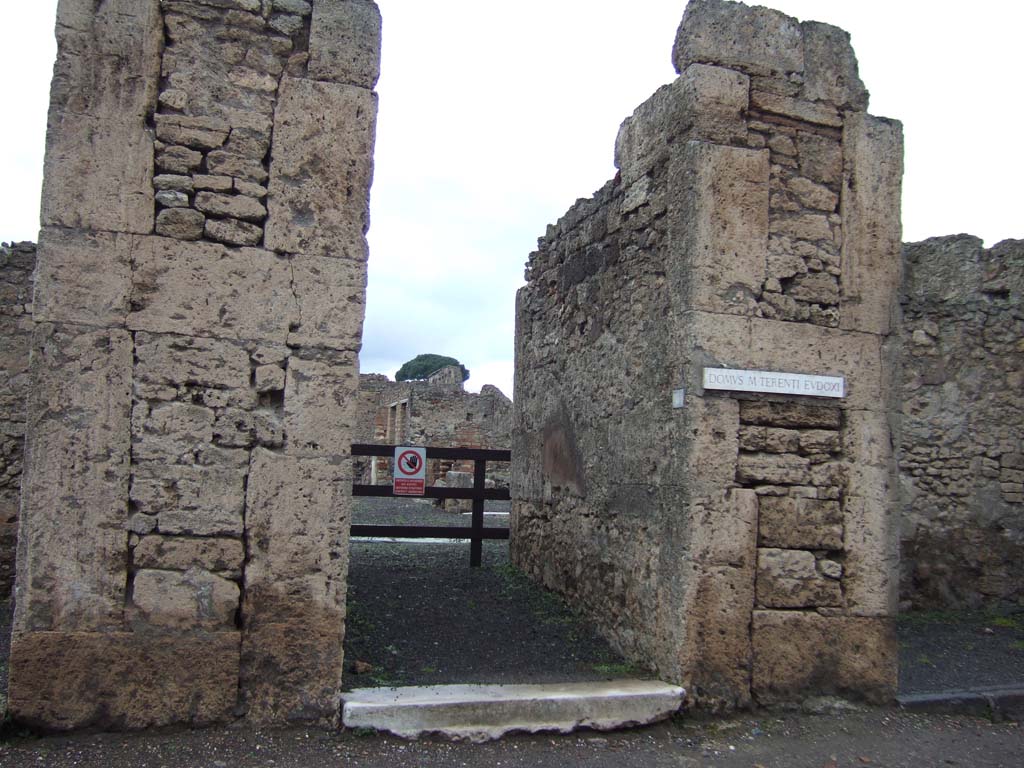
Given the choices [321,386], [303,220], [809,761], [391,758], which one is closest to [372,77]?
[303,220]

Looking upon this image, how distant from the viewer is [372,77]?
448 cm

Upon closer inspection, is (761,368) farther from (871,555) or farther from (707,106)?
(707,106)

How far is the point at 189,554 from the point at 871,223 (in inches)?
168

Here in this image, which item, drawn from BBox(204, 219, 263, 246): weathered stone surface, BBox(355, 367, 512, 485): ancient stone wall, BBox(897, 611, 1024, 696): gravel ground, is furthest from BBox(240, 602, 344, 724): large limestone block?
BBox(355, 367, 512, 485): ancient stone wall

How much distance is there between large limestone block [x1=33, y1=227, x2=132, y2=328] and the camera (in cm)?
398

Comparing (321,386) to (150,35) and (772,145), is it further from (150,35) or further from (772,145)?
(772,145)

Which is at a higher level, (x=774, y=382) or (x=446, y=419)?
(x=446, y=419)

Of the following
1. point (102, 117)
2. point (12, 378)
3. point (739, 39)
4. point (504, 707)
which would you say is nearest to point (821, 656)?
point (504, 707)

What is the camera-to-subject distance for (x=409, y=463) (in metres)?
8.08

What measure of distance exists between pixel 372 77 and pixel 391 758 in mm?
3365

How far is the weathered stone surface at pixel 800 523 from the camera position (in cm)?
488

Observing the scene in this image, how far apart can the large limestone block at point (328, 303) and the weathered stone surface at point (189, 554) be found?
3.41ft

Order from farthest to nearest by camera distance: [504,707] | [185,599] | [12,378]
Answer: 1. [12,378]
2. [504,707]
3. [185,599]

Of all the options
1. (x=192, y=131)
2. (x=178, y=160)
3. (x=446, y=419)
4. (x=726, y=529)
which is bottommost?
(x=726, y=529)
